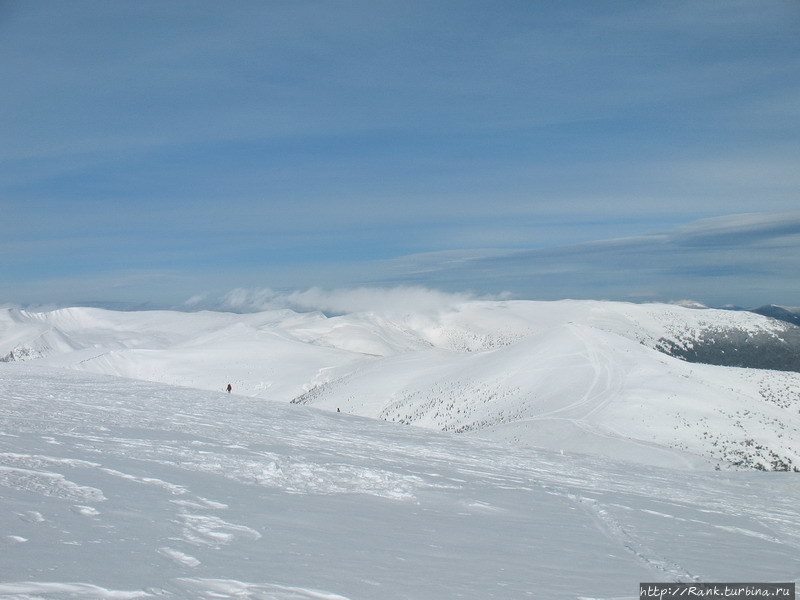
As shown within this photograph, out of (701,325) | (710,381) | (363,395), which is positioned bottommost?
(363,395)

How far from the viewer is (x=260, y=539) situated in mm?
7055

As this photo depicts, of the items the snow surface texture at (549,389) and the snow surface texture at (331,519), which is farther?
the snow surface texture at (549,389)

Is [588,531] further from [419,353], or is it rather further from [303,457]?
[419,353]

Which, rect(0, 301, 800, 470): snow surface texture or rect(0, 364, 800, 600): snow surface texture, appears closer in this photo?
rect(0, 364, 800, 600): snow surface texture

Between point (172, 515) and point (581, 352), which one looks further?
point (581, 352)

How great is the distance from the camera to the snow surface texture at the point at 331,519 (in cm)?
575

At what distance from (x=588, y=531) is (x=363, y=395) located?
39.6 meters

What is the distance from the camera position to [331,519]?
333 inches

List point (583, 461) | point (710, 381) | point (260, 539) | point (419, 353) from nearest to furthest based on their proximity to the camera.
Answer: point (260, 539), point (583, 461), point (710, 381), point (419, 353)

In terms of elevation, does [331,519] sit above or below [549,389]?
below

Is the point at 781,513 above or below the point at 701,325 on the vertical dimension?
below

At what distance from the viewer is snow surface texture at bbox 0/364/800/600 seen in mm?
5754

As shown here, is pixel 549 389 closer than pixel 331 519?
No

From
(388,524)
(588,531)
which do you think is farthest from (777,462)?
(388,524)
